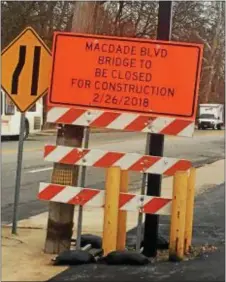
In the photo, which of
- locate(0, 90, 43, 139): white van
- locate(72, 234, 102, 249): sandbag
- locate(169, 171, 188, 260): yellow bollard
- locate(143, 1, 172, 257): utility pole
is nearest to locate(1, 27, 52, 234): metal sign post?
locate(143, 1, 172, 257): utility pole

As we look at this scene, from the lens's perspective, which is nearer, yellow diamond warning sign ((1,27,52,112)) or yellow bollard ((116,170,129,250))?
yellow bollard ((116,170,129,250))

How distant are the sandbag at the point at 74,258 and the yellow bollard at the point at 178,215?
0.90m

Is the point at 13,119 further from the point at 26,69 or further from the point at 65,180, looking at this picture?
the point at 65,180

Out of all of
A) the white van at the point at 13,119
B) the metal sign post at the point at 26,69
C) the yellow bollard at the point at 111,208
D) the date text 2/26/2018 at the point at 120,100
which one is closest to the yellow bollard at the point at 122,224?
the yellow bollard at the point at 111,208

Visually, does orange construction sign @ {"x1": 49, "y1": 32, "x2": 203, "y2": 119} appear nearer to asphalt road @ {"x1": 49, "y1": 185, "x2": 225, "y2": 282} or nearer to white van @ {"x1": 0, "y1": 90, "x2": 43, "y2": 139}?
asphalt road @ {"x1": 49, "y1": 185, "x2": 225, "y2": 282}

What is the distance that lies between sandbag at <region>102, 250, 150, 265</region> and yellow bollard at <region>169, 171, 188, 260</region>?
0.43m

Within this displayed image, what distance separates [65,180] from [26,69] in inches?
59.3

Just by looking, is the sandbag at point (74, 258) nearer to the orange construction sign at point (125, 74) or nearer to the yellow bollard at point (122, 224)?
the yellow bollard at point (122, 224)

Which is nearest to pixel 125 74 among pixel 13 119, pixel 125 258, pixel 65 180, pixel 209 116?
pixel 65 180

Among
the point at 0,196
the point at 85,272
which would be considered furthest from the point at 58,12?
the point at 85,272

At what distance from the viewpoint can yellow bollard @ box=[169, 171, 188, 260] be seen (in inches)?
273

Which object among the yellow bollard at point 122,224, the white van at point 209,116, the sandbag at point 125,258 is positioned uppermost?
the white van at point 209,116

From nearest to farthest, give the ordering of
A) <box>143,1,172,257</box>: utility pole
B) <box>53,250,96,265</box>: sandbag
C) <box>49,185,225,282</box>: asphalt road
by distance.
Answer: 1. <box>49,185,225,282</box>: asphalt road
2. <box>53,250,96,265</box>: sandbag
3. <box>143,1,172,257</box>: utility pole

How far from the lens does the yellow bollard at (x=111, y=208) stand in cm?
696
